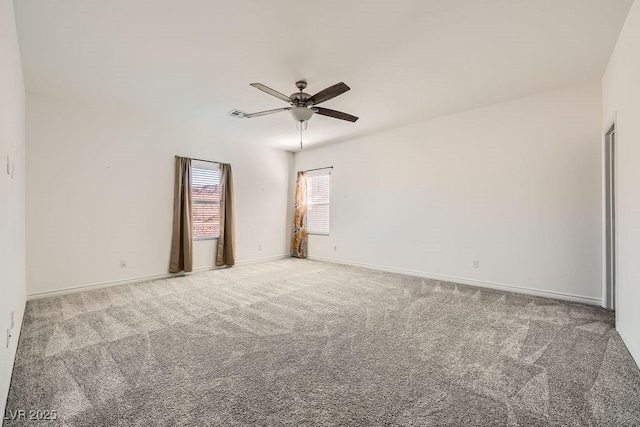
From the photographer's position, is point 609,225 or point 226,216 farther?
point 226,216

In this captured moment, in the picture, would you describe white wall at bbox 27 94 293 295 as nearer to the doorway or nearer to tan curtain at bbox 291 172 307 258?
Answer: tan curtain at bbox 291 172 307 258

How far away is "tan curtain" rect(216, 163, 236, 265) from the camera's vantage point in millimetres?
5508

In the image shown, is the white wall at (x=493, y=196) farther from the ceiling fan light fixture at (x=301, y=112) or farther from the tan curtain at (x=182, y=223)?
the tan curtain at (x=182, y=223)

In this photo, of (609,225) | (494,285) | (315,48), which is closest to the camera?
(315,48)

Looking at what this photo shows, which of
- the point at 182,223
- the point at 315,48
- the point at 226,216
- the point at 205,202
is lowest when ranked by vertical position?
the point at 182,223

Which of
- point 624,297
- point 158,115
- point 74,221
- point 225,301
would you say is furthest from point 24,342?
point 624,297

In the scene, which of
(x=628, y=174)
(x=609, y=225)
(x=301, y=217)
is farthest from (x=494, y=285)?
(x=301, y=217)

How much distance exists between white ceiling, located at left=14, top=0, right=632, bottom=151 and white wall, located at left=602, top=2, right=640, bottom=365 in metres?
0.23

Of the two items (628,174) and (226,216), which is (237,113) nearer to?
(226,216)

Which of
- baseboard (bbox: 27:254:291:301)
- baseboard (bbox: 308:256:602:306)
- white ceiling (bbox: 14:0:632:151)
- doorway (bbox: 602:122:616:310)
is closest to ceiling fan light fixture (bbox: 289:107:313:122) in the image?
white ceiling (bbox: 14:0:632:151)

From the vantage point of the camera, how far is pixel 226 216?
554 centimetres

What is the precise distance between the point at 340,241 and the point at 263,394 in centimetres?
445

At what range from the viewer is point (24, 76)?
3174mm

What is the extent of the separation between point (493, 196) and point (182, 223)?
5050mm
